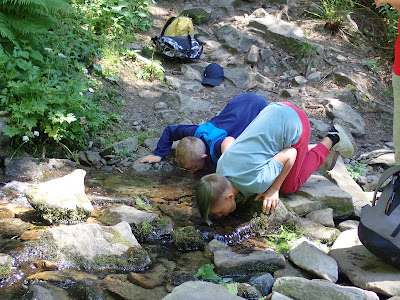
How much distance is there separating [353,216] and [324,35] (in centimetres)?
469

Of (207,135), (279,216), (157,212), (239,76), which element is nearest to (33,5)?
(207,135)

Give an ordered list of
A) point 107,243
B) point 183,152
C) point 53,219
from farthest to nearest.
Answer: point 183,152
point 53,219
point 107,243

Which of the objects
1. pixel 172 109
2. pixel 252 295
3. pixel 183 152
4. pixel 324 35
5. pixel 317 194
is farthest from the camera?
pixel 324 35

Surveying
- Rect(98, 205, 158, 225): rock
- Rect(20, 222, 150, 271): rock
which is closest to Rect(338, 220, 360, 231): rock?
Rect(98, 205, 158, 225): rock

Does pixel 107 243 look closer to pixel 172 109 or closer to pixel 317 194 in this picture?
pixel 317 194

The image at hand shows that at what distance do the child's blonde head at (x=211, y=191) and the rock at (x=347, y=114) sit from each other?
3111mm

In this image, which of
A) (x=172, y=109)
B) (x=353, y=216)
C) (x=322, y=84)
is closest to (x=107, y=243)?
(x=353, y=216)

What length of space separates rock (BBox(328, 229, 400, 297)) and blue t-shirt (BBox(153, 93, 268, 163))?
1.49 metres

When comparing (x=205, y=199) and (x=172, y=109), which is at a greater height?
(x=205, y=199)

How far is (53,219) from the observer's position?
3564 mm

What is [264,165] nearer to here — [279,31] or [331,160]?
[331,160]

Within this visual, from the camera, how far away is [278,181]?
3.88m

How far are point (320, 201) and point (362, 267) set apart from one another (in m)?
1.02

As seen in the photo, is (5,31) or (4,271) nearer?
(4,271)
